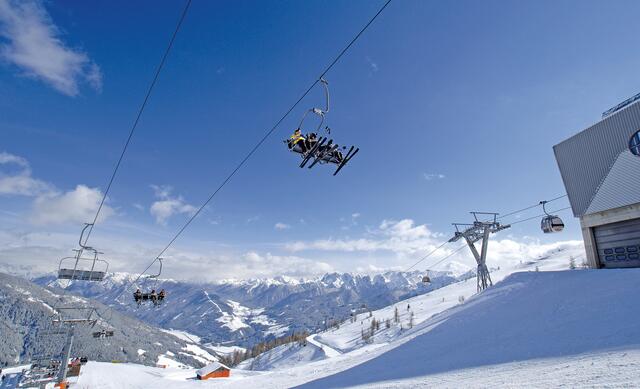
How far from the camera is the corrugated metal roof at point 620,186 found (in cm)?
1934

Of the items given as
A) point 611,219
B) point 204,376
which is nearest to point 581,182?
point 611,219

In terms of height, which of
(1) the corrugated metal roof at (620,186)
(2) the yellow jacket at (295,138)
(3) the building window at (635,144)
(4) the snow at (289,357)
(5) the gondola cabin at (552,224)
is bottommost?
(4) the snow at (289,357)

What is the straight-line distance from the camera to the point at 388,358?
14.9 meters

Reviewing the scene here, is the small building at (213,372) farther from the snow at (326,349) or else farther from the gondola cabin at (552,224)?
the gondola cabin at (552,224)

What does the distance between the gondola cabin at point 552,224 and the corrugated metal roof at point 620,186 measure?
1.98 m

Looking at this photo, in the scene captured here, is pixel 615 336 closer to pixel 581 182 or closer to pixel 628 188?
pixel 628 188

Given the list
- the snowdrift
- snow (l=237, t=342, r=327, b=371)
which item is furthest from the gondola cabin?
snow (l=237, t=342, r=327, b=371)

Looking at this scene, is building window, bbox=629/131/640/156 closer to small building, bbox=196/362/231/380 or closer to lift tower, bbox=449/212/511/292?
lift tower, bbox=449/212/511/292

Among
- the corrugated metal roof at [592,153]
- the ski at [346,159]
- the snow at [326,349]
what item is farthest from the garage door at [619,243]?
the snow at [326,349]

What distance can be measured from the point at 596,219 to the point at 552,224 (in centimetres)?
255

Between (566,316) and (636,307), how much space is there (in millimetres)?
2079

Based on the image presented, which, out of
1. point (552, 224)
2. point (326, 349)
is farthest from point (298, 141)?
point (326, 349)

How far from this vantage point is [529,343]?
10.7 m

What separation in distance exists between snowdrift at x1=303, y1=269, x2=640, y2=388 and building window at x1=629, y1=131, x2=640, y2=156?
29.9 ft
